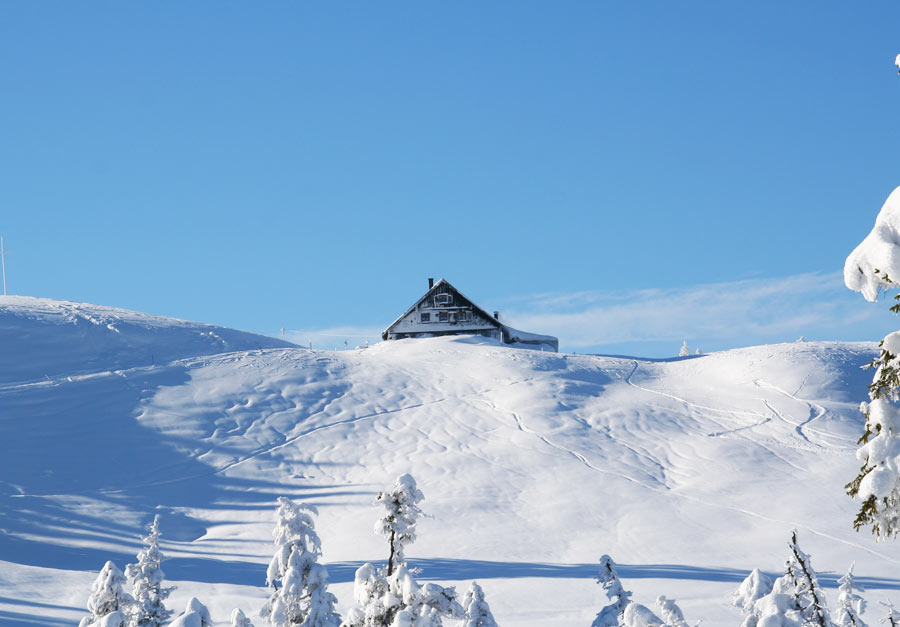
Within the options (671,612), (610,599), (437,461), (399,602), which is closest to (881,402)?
(399,602)

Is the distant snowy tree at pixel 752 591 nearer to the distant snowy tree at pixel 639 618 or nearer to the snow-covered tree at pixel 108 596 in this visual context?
the distant snowy tree at pixel 639 618

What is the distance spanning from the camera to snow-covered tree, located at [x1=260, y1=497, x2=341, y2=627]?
12609 millimetres

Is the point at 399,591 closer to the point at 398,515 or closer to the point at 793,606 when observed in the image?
the point at 398,515

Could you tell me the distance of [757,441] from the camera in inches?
1571

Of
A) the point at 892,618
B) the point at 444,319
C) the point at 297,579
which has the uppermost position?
the point at 444,319

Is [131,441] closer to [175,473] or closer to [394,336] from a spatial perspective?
[175,473]

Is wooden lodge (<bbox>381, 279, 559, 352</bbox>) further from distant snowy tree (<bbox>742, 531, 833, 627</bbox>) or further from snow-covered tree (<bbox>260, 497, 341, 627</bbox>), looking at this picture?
distant snowy tree (<bbox>742, 531, 833, 627</bbox>)

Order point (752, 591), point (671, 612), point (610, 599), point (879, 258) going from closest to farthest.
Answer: point (879, 258), point (752, 591), point (671, 612), point (610, 599)

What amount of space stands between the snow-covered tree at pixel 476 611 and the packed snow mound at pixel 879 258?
9.41m

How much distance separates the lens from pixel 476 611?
13234 mm

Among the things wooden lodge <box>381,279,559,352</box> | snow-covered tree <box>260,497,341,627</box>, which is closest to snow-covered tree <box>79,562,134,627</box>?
snow-covered tree <box>260,497,341,627</box>

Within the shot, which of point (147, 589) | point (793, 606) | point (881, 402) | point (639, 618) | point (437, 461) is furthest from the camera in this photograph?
point (437, 461)

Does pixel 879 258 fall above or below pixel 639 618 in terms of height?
above

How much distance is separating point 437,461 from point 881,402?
33689mm
